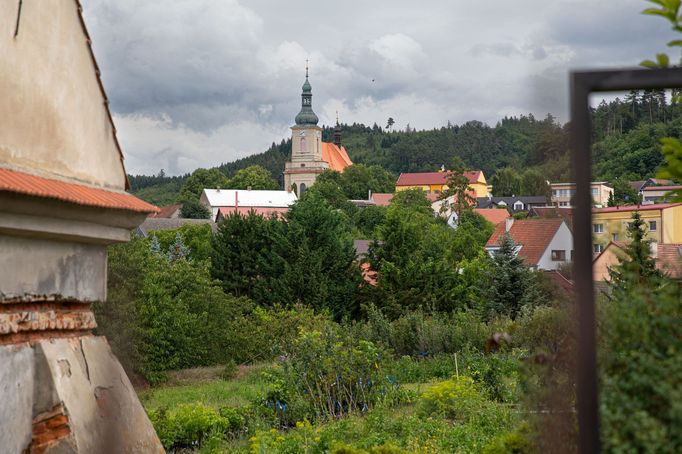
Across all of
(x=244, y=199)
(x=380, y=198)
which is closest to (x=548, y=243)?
(x=244, y=199)

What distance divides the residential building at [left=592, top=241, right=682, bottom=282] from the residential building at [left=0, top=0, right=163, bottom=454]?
8.85 ft

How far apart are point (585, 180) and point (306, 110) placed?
16380 cm

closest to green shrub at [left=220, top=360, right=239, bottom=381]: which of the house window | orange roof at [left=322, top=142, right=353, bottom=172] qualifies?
the house window

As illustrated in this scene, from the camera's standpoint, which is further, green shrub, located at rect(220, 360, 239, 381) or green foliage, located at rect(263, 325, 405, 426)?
green shrub, located at rect(220, 360, 239, 381)

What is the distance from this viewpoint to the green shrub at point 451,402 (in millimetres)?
10297

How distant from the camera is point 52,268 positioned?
189 inches

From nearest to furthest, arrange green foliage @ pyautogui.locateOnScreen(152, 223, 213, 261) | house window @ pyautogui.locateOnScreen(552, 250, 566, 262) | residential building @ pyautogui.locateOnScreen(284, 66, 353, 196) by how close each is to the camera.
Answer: house window @ pyautogui.locateOnScreen(552, 250, 566, 262)
green foliage @ pyautogui.locateOnScreen(152, 223, 213, 261)
residential building @ pyautogui.locateOnScreen(284, 66, 353, 196)

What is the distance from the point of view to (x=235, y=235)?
33.5 m

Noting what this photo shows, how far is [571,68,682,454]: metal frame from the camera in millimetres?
2420

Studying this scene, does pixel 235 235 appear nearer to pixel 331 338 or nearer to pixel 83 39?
pixel 331 338

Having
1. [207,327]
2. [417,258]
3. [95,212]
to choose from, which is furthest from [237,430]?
[417,258]

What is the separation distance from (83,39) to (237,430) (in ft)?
21.6

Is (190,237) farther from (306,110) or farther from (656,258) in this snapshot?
(306,110)

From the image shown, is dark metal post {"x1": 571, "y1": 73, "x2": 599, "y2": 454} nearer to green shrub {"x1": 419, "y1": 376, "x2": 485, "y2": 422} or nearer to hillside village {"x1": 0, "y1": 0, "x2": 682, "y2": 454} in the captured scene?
hillside village {"x1": 0, "y1": 0, "x2": 682, "y2": 454}
